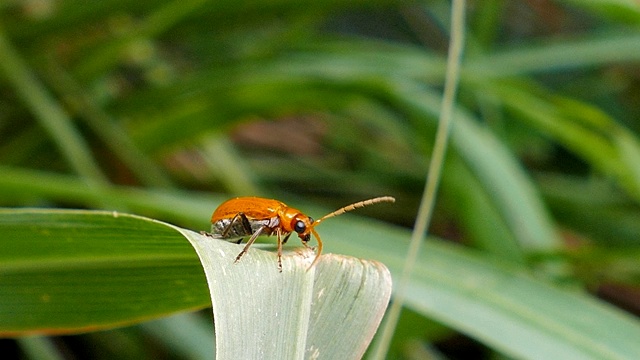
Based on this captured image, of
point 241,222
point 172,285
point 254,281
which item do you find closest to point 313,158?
point 241,222

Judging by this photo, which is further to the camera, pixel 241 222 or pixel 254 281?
Answer: pixel 241 222

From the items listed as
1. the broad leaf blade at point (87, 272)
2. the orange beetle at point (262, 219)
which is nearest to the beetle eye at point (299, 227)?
the orange beetle at point (262, 219)

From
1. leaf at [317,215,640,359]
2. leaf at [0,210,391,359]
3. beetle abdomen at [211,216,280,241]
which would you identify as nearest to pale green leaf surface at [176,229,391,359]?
leaf at [0,210,391,359]

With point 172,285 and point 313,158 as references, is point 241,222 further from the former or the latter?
point 313,158

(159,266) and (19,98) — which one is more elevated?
(19,98)

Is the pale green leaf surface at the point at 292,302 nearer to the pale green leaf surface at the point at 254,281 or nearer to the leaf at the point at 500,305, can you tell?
the pale green leaf surface at the point at 254,281

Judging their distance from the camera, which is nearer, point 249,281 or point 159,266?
point 249,281

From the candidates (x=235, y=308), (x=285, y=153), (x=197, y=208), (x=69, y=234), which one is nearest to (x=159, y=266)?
(x=69, y=234)

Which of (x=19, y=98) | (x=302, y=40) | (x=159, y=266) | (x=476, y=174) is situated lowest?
(x=159, y=266)

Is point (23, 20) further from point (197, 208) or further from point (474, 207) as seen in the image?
point (474, 207)
